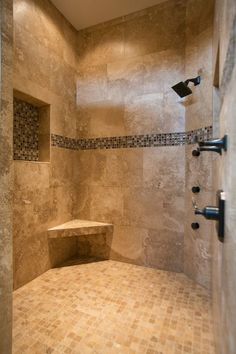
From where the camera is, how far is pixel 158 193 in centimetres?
216

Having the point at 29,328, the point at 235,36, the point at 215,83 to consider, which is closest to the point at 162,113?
the point at 215,83

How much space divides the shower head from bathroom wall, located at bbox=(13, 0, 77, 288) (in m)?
1.25

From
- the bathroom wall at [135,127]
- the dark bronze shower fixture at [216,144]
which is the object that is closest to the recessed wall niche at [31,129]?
the bathroom wall at [135,127]

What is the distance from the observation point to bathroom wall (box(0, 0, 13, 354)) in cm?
87

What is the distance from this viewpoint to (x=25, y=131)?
203 cm

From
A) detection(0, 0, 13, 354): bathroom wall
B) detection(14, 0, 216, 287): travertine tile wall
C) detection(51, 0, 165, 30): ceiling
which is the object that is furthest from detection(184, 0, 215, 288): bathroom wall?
detection(0, 0, 13, 354): bathroom wall

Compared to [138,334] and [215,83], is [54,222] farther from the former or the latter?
[215,83]

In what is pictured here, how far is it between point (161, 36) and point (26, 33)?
1.33 metres

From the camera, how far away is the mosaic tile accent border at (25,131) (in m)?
1.91

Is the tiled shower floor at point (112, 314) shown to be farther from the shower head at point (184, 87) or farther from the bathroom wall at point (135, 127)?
the shower head at point (184, 87)

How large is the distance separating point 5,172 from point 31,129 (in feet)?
4.44

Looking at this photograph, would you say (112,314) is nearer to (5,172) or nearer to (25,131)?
(5,172)

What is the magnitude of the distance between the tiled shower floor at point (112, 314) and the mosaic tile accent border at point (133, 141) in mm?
1344

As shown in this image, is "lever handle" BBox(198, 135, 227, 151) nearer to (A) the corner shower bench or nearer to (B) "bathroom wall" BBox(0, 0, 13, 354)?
(B) "bathroom wall" BBox(0, 0, 13, 354)
